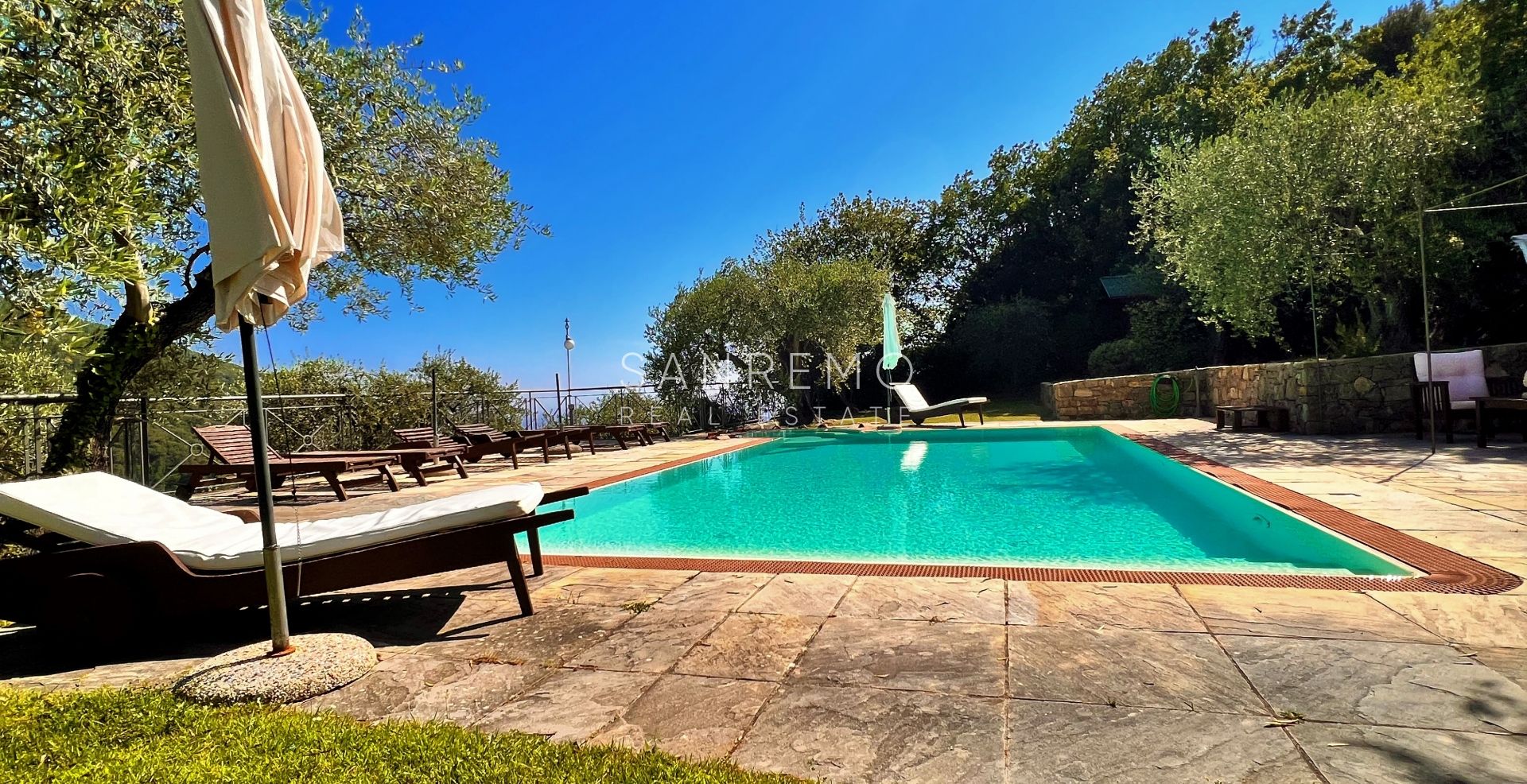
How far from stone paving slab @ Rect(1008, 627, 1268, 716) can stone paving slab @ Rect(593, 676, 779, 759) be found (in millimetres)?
872

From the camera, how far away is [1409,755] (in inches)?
64.0

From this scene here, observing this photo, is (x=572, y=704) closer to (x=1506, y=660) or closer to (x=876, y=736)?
(x=876, y=736)

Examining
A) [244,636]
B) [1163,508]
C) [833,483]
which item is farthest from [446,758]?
[833,483]

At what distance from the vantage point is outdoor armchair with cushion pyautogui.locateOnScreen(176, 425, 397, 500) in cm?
640

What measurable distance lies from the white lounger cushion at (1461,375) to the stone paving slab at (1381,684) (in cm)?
787

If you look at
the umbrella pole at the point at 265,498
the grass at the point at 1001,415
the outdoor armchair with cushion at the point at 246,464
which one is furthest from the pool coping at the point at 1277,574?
the grass at the point at 1001,415

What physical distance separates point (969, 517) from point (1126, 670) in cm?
396

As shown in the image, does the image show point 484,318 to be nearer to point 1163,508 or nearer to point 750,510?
point 750,510

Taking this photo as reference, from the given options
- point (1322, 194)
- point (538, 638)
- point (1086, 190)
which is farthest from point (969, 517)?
point (1086, 190)

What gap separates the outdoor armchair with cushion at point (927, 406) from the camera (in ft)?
45.4

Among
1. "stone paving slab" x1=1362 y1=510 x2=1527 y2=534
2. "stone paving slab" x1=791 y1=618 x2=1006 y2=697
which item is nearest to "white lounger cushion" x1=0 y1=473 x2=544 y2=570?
"stone paving slab" x1=791 y1=618 x2=1006 y2=697

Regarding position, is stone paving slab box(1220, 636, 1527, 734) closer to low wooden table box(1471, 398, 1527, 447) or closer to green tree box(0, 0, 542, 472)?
green tree box(0, 0, 542, 472)

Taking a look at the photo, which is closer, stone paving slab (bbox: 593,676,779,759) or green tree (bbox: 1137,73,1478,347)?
stone paving slab (bbox: 593,676,779,759)

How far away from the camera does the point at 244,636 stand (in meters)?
2.97
